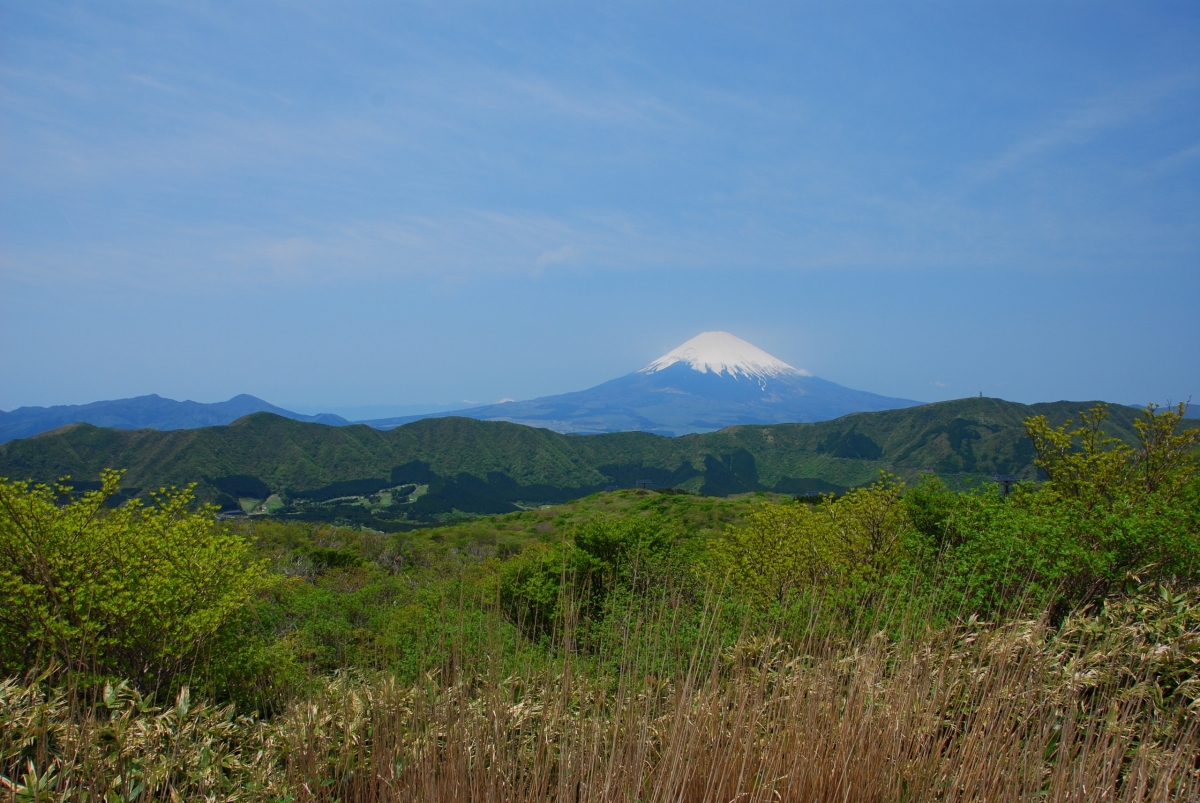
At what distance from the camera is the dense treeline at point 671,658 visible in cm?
325

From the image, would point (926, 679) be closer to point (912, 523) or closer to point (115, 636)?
point (115, 636)

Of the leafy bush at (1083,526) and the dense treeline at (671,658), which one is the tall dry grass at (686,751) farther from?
the leafy bush at (1083,526)

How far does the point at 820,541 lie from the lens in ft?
60.3

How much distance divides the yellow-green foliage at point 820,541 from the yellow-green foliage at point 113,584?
11.4 m

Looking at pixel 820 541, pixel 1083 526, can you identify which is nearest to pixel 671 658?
pixel 1083 526

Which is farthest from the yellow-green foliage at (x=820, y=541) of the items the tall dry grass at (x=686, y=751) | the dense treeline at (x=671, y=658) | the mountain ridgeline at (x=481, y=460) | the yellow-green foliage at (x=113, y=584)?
the mountain ridgeline at (x=481, y=460)

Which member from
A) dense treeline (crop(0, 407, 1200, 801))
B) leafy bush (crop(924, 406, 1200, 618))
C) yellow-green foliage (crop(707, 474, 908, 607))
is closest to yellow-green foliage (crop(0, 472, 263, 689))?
dense treeline (crop(0, 407, 1200, 801))

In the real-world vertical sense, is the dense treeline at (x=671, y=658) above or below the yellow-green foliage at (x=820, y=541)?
above

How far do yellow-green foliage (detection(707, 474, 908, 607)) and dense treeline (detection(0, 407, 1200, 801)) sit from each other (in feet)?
0.44

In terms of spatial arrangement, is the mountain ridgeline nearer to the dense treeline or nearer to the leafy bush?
the dense treeline

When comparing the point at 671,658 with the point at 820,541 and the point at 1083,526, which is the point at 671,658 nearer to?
the point at 1083,526

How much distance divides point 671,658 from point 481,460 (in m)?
177

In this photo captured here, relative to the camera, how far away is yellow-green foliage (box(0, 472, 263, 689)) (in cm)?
1015

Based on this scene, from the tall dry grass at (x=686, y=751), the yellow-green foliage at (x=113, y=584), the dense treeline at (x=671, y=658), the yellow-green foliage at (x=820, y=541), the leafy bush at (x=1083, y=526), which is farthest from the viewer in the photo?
the yellow-green foliage at (x=820, y=541)
